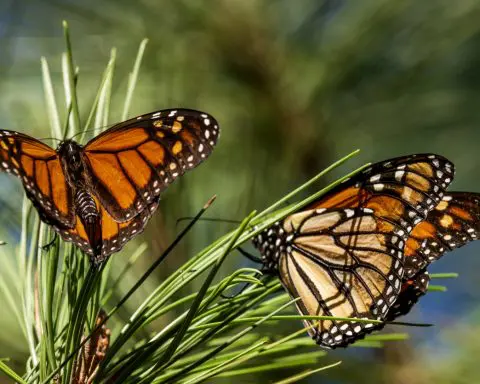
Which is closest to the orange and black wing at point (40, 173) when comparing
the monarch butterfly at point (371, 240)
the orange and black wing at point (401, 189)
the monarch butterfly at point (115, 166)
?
the monarch butterfly at point (115, 166)

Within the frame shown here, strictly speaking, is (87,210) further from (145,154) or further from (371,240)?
(371,240)

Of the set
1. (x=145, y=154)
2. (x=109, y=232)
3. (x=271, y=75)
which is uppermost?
(x=271, y=75)

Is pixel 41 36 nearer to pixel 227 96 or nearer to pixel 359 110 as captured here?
pixel 227 96

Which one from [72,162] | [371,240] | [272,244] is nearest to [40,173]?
[72,162]

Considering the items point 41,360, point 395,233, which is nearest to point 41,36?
point 395,233

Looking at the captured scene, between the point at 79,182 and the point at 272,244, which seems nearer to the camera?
the point at 79,182

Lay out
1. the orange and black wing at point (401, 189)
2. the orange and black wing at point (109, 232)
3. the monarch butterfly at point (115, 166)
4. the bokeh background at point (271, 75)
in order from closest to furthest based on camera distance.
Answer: the orange and black wing at point (109, 232) → the monarch butterfly at point (115, 166) → the orange and black wing at point (401, 189) → the bokeh background at point (271, 75)

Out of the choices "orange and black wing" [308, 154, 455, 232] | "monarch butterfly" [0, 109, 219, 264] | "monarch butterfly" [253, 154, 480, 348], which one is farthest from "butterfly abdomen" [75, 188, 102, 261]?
"orange and black wing" [308, 154, 455, 232]

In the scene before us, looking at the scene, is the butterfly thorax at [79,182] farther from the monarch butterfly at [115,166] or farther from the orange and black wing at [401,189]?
the orange and black wing at [401,189]
